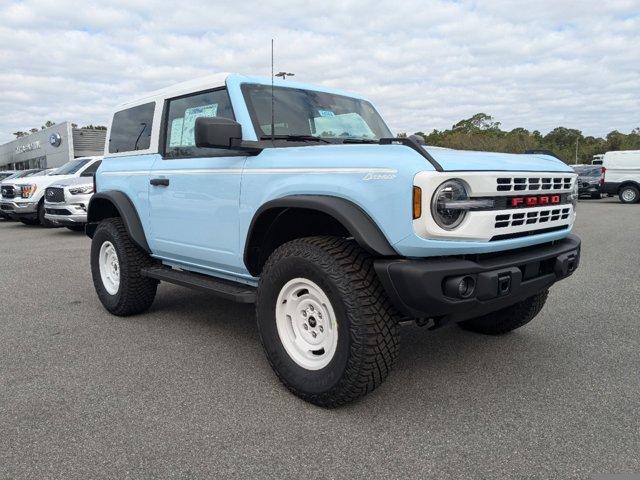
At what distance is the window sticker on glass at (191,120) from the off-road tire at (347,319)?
1.48m

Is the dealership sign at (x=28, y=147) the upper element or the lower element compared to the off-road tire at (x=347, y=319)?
upper

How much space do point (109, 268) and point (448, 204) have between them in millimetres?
3732

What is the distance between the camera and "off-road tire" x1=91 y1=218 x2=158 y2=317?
15.3 ft

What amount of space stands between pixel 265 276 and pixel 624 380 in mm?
2352

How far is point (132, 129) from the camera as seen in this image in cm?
493

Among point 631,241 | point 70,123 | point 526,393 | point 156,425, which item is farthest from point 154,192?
point 70,123

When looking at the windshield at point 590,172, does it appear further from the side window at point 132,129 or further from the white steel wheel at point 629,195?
the side window at point 132,129


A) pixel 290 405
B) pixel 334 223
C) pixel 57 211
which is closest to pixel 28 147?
pixel 57 211

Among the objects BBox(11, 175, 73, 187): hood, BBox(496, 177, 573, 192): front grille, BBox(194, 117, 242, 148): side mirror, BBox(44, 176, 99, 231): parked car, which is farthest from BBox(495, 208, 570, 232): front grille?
BBox(11, 175, 73, 187): hood

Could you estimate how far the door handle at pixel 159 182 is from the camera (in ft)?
13.6

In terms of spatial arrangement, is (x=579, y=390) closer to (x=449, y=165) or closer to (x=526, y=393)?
(x=526, y=393)

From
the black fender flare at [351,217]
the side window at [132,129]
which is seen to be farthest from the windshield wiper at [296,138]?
the side window at [132,129]

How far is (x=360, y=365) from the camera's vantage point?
2.75 metres

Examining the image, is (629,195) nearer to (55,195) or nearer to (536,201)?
(55,195)
